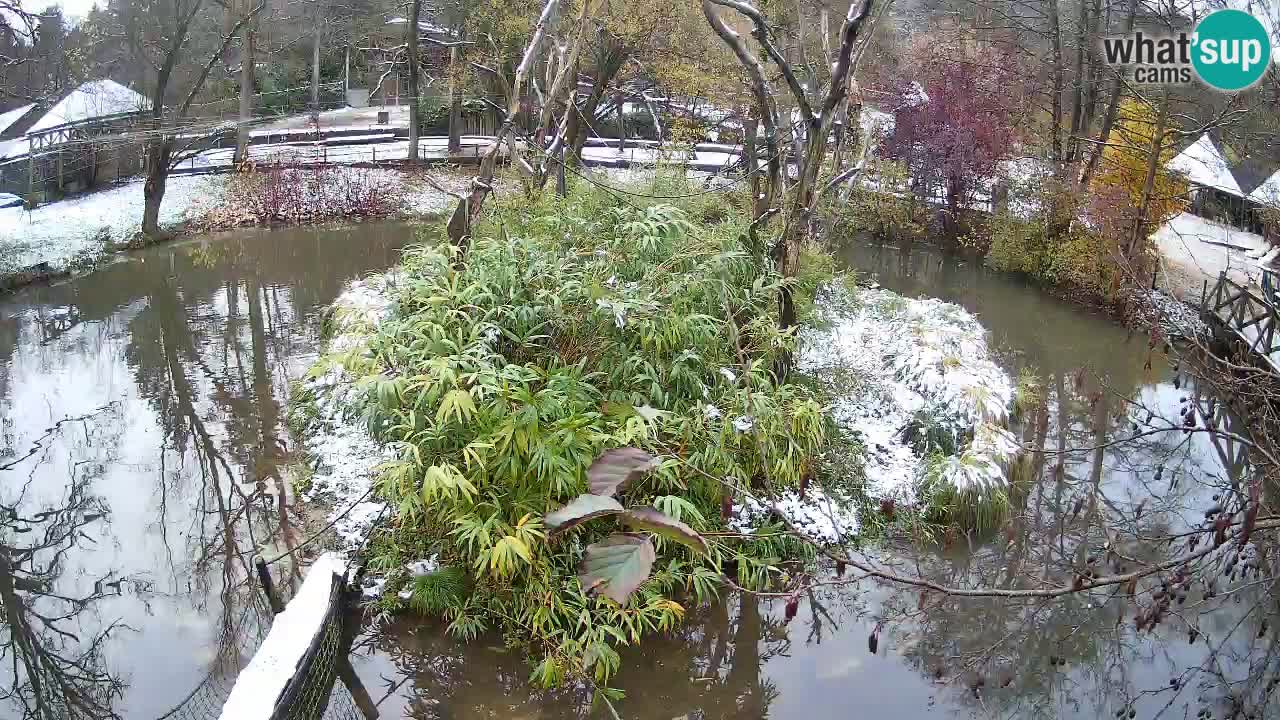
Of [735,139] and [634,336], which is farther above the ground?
[735,139]

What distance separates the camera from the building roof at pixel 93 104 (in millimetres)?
17672

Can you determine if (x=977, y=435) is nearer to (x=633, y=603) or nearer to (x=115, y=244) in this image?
(x=633, y=603)

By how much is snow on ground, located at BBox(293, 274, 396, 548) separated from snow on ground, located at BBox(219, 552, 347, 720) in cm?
97

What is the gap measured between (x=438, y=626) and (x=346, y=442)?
273 centimetres

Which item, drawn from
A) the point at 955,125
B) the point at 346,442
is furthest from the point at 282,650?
the point at 955,125

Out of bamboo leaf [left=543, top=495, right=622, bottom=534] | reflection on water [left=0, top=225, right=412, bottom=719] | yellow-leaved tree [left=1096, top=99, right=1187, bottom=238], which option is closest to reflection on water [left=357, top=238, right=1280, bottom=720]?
reflection on water [left=0, top=225, right=412, bottom=719]

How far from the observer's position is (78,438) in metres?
8.40

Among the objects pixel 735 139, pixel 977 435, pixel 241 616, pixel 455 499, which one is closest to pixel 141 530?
pixel 241 616

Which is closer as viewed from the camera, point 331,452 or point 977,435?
point 977,435

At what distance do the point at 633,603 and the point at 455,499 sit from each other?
1151mm

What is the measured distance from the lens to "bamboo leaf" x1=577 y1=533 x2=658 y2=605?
1.22 m

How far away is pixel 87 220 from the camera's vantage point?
49.9 ft

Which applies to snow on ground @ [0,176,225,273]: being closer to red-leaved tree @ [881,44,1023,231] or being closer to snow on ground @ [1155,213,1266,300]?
red-leaved tree @ [881,44,1023,231]

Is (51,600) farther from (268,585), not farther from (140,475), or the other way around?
(268,585)
